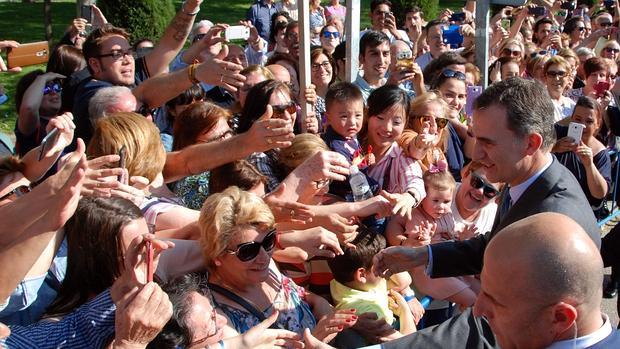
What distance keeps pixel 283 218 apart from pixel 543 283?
183 cm

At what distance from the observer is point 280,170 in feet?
13.9

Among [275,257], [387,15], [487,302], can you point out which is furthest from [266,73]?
[387,15]

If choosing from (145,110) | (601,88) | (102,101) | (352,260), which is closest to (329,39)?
(601,88)

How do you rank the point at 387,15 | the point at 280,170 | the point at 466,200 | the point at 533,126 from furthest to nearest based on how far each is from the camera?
the point at 387,15 < the point at 466,200 < the point at 280,170 < the point at 533,126

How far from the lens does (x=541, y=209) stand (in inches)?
123

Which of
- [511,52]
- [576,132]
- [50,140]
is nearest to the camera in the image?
[50,140]

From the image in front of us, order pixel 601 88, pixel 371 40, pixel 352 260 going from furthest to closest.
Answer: pixel 601 88 → pixel 371 40 → pixel 352 260

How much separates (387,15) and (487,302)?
815cm

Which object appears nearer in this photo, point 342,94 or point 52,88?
point 342,94

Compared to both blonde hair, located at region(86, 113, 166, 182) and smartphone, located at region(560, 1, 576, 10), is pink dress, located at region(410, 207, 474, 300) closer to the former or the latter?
blonde hair, located at region(86, 113, 166, 182)

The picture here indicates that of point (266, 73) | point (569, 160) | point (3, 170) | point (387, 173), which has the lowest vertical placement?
point (569, 160)

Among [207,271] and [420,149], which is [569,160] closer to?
[420,149]

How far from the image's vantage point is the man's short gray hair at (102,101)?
4059 mm

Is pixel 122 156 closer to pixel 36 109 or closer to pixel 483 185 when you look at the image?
pixel 36 109
